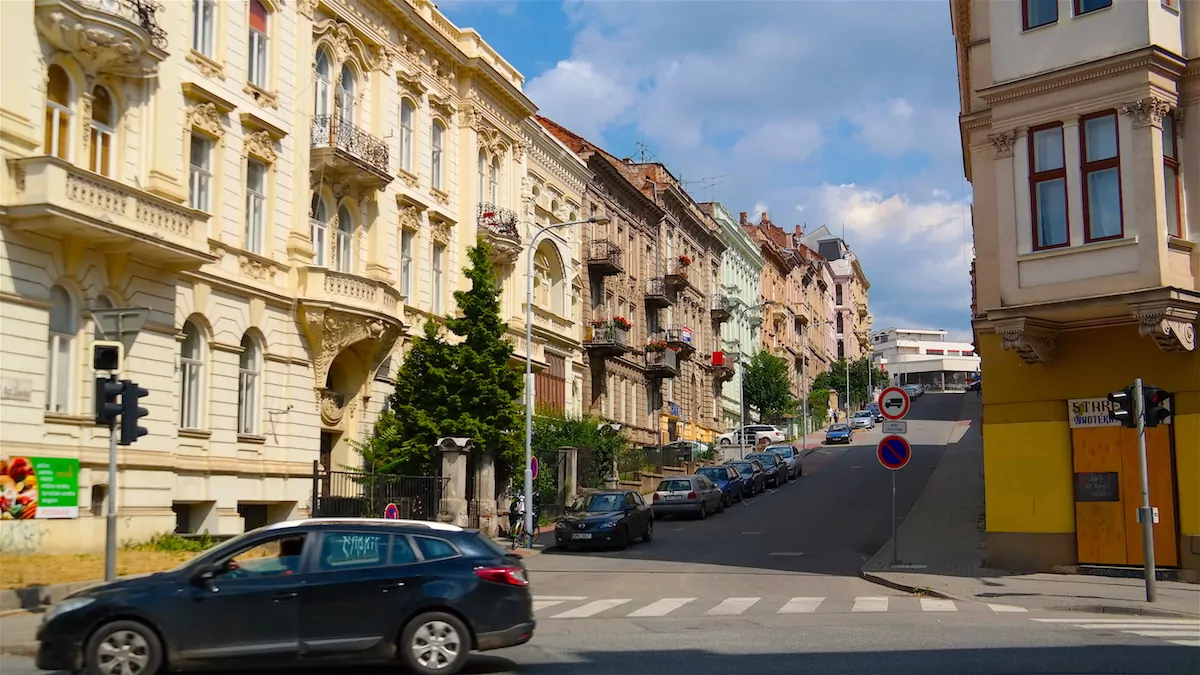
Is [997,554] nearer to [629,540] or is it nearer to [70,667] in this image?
[629,540]

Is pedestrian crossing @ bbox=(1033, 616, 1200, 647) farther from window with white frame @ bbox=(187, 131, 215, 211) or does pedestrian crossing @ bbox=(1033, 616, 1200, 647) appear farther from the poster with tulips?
window with white frame @ bbox=(187, 131, 215, 211)

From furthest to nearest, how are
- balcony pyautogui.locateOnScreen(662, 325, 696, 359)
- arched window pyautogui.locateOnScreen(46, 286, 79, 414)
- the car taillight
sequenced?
balcony pyautogui.locateOnScreen(662, 325, 696, 359) < arched window pyautogui.locateOnScreen(46, 286, 79, 414) < the car taillight

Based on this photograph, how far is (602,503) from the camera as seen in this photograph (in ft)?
101

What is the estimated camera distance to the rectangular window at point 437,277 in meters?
37.0

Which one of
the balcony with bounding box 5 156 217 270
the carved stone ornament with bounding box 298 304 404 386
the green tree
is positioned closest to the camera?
the balcony with bounding box 5 156 217 270

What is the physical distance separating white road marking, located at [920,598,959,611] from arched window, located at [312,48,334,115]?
20.7 metres

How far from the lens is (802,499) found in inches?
1705

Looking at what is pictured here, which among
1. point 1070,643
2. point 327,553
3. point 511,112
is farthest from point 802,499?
point 327,553

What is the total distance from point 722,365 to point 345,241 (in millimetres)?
43886

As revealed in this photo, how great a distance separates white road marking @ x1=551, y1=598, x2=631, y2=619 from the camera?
1616 cm

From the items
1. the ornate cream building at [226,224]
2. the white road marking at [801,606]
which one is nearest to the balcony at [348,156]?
the ornate cream building at [226,224]

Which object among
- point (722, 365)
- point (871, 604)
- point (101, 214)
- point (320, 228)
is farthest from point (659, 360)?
point (871, 604)

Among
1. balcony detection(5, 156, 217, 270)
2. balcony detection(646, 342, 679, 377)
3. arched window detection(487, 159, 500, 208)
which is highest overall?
arched window detection(487, 159, 500, 208)

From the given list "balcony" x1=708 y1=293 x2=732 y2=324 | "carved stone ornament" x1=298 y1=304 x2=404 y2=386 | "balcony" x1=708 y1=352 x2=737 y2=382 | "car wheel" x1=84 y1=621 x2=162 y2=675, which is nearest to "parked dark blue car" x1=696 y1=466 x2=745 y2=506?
"carved stone ornament" x1=298 y1=304 x2=404 y2=386
